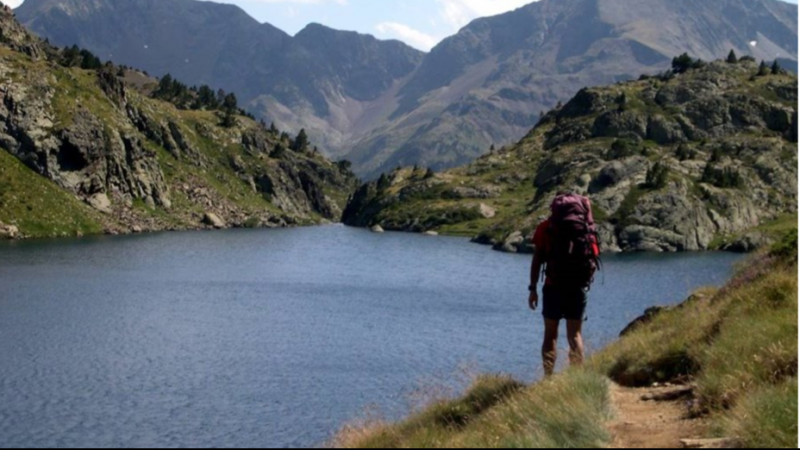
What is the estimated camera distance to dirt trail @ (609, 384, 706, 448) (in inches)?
640

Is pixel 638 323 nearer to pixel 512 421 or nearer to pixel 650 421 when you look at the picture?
pixel 650 421

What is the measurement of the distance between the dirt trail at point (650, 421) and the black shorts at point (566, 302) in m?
2.01

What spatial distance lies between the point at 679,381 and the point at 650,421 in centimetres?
382

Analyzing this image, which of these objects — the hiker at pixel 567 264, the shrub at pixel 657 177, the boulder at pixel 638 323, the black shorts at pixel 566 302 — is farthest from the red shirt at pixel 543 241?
the shrub at pixel 657 177

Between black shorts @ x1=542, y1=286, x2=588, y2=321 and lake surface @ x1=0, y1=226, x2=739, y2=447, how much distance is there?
726 cm

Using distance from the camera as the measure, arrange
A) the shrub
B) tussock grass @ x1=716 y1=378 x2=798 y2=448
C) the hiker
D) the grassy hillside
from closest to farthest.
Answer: tussock grass @ x1=716 y1=378 x2=798 y2=448 → the grassy hillside → the hiker → the shrub

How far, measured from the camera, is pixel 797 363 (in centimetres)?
1759

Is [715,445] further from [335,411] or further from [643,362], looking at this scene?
[335,411]

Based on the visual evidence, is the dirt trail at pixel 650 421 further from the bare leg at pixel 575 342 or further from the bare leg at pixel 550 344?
the bare leg at pixel 550 344

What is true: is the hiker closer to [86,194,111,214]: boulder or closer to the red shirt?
the red shirt

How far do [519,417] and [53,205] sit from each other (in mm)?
175092

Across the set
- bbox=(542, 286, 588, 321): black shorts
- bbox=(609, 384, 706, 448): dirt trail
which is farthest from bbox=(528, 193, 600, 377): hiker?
bbox=(609, 384, 706, 448): dirt trail

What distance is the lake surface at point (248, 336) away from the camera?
41562 mm

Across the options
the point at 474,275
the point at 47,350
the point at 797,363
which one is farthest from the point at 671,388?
the point at 474,275
